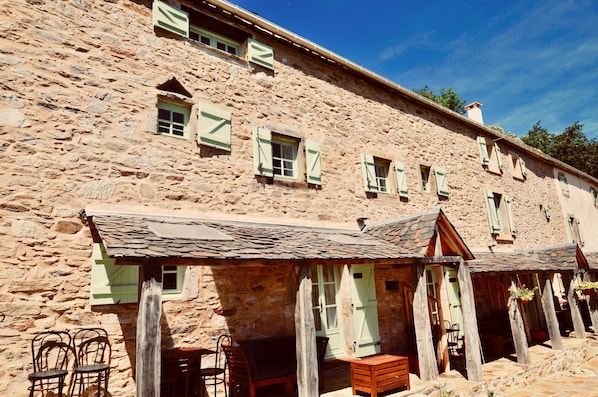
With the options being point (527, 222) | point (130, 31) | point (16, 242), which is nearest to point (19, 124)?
point (16, 242)

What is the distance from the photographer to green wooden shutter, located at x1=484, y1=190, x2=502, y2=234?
38.7 feet

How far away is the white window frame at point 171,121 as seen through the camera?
627 centimetres

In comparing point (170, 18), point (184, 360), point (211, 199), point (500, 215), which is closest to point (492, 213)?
point (500, 215)

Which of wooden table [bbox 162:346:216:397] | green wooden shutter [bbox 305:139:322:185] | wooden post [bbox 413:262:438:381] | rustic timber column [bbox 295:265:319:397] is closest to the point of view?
wooden table [bbox 162:346:216:397]

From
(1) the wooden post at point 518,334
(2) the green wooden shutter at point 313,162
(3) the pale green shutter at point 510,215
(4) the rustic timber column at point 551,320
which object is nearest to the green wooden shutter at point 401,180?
(2) the green wooden shutter at point 313,162

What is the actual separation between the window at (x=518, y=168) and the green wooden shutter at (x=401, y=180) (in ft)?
23.0

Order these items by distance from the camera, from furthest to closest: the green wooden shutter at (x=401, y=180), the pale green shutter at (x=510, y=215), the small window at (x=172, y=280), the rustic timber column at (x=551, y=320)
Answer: the pale green shutter at (x=510, y=215), the green wooden shutter at (x=401, y=180), the rustic timber column at (x=551, y=320), the small window at (x=172, y=280)

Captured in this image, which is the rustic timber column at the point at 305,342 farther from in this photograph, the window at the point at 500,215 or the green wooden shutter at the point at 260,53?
the window at the point at 500,215

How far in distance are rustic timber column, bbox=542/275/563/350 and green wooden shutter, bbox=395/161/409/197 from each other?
4.29 metres

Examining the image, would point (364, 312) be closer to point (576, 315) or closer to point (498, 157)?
point (576, 315)

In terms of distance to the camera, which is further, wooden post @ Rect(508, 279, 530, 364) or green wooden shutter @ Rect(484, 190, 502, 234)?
green wooden shutter @ Rect(484, 190, 502, 234)

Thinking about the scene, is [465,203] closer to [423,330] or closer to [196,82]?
[423,330]

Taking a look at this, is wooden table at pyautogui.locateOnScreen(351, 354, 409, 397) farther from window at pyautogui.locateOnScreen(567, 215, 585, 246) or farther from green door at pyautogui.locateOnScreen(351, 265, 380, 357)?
window at pyautogui.locateOnScreen(567, 215, 585, 246)

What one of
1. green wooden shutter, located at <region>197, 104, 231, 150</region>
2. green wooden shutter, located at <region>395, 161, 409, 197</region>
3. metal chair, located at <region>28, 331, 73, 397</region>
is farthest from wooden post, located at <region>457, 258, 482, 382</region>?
metal chair, located at <region>28, 331, 73, 397</region>
